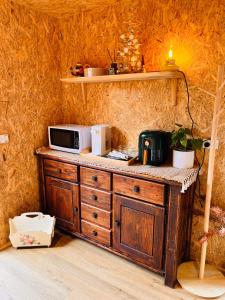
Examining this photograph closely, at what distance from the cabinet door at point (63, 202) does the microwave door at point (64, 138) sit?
37cm

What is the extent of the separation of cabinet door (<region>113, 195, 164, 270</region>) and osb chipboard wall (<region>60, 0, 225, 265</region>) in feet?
1.56

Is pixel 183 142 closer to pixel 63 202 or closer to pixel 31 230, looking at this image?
pixel 63 202

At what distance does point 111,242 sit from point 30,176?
44.0 inches

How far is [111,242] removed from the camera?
212cm

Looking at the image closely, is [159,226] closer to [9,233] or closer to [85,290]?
[85,290]

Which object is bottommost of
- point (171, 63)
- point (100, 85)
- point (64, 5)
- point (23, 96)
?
point (23, 96)

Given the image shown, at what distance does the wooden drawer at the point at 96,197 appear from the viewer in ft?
6.75

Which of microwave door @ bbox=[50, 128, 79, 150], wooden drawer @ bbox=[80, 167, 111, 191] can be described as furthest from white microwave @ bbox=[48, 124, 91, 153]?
wooden drawer @ bbox=[80, 167, 111, 191]

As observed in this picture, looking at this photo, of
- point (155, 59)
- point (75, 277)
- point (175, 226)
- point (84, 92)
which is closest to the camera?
point (175, 226)

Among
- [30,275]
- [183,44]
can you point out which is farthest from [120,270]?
[183,44]

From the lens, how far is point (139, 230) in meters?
1.89

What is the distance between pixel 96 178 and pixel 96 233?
550mm

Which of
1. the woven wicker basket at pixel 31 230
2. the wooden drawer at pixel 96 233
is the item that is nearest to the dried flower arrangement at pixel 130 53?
the wooden drawer at pixel 96 233

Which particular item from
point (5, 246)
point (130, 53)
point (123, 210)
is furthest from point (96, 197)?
point (130, 53)
